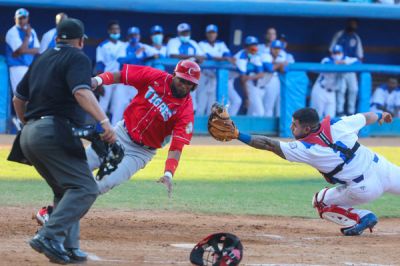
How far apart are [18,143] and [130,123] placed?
6.08ft

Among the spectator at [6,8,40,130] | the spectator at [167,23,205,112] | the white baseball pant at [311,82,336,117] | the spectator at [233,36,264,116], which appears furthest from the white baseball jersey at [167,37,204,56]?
the white baseball pant at [311,82,336,117]

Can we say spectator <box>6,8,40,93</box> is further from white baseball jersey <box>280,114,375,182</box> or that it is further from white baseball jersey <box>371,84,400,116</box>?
white baseball jersey <box>280,114,375,182</box>

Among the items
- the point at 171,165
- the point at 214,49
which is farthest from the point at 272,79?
the point at 171,165

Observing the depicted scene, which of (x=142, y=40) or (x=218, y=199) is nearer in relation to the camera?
(x=218, y=199)

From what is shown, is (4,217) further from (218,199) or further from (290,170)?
(290,170)

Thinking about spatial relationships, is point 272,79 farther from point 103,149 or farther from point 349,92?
point 103,149

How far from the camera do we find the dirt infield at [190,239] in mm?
6660

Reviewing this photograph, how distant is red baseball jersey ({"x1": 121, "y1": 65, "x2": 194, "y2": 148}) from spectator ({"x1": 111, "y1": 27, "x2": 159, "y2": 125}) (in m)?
8.55

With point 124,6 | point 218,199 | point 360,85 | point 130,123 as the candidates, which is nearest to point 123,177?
point 130,123

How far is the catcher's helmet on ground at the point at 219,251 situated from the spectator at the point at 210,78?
11.1 meters

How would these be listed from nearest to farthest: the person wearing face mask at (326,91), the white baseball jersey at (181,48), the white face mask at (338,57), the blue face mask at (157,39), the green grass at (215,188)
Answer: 1. the green grass at (215,188)
2. the blue face mask at (157,39)
3. the white baseball jersey at (181,48)
4. the person wearing face mask at (326,91)
5. the white face mask at (338,57)

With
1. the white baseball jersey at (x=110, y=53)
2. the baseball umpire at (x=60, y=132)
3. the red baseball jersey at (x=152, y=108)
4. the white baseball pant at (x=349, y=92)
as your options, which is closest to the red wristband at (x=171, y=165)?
the red baseball jersey at (x=152, y=108)

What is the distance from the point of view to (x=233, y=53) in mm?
19656

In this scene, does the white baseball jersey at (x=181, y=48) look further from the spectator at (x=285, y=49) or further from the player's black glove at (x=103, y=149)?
the player's black glove at (x=103, y=149)
